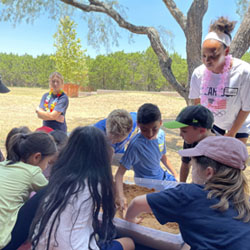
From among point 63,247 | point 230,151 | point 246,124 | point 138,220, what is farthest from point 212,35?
point 63,247

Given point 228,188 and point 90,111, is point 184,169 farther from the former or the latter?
point 90,111

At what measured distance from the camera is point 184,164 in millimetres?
2359

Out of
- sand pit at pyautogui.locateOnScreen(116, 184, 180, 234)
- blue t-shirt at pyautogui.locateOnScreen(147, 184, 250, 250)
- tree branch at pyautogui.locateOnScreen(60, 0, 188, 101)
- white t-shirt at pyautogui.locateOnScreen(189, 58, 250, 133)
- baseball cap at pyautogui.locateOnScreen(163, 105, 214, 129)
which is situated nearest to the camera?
blue t-shirt at pyautogui.locateOnScreen(147, 184, 250, 250)

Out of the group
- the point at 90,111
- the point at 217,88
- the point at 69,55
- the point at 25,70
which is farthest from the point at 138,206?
the point at 25,70

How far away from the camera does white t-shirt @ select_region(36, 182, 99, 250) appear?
120 cm

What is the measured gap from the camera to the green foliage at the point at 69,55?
77.9ft

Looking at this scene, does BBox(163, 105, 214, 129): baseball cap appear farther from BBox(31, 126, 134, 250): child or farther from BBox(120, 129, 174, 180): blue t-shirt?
BBox(31, 126, 134, 250): child

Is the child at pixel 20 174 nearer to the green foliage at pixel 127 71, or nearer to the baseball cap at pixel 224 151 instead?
the baseball cap at pixel 224 151

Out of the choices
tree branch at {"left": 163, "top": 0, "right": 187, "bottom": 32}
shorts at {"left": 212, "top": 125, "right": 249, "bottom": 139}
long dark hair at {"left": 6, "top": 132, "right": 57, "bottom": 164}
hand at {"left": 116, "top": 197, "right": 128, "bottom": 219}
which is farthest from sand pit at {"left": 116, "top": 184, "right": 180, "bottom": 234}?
tree branch at {"left": 163, "top": 0, "right": 187, "bottom": 32}

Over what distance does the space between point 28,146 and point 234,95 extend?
5.38 feet

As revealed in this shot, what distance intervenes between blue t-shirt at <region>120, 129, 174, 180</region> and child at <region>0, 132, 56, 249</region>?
61cm

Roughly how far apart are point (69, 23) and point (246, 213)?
25.7 m

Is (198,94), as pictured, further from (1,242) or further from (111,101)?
(111,101)

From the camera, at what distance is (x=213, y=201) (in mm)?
1099
